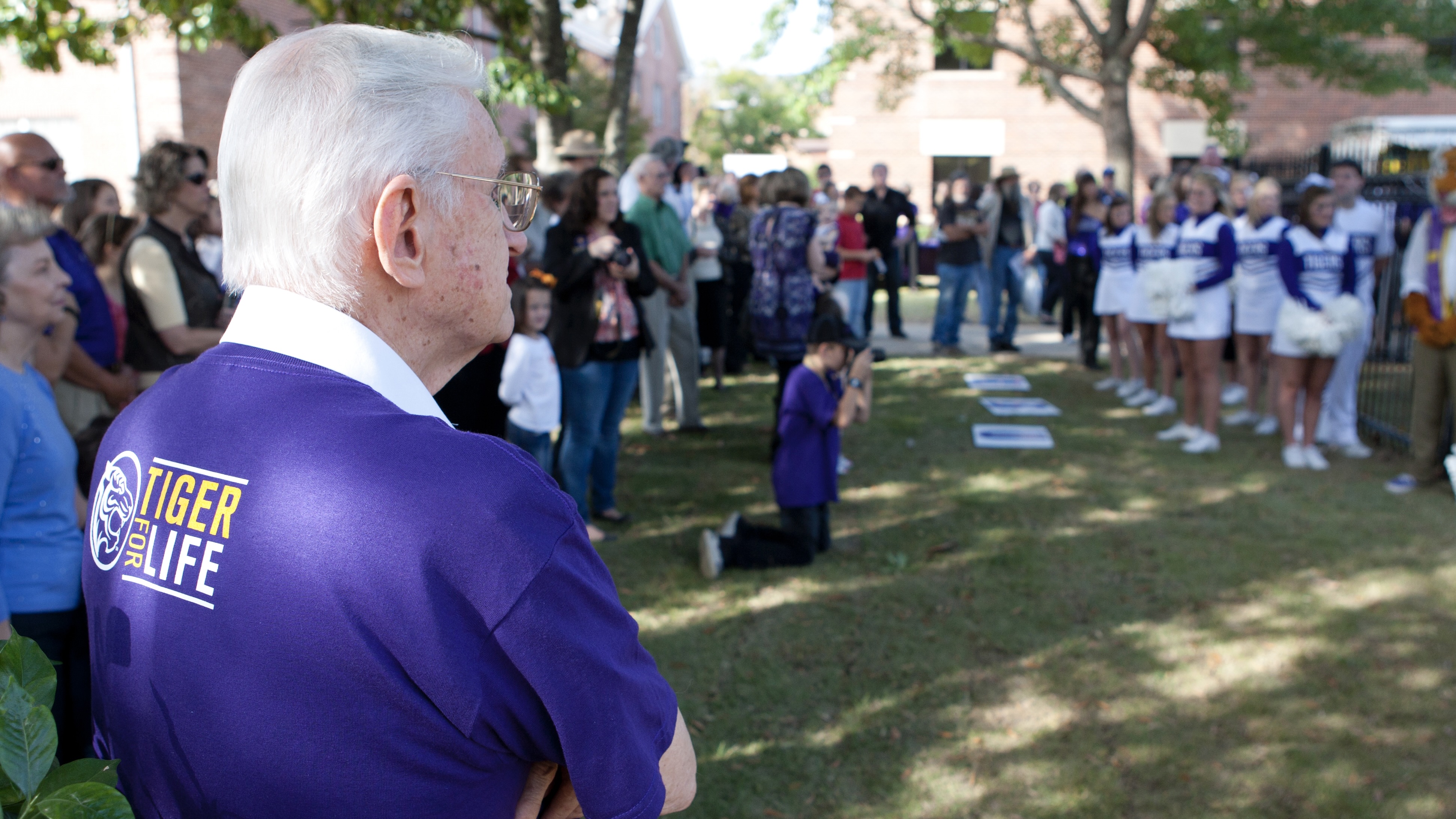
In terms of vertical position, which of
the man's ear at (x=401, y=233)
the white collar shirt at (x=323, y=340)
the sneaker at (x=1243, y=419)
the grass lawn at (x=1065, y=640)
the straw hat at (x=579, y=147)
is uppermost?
the straw hat at (x=579, y=147)

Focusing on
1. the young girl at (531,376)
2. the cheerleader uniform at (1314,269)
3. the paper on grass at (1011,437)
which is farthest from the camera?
the paper on grass at (1011,437)

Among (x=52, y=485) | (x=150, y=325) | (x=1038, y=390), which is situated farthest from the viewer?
Answer: (x=1038, y=390)

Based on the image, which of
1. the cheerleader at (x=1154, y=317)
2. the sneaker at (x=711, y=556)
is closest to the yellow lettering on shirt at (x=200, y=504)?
the sneaker at (x=711, y=556)

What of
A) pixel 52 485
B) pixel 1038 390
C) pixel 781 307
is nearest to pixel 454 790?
pixel 52 485

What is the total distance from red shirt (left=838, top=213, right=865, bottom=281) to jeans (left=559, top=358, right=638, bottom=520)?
4723 millimetres

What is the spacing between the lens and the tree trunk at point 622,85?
Result: 8758mm

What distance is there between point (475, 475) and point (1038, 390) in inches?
384

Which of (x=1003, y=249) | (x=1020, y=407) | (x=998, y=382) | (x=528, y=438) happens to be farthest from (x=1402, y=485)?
(x=1003, y=249)

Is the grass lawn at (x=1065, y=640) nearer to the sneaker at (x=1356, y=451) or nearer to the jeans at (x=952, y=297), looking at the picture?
the sneaker at (x=1356, y=451)

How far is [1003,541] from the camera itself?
578 cm

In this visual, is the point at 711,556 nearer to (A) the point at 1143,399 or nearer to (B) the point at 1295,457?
(B) the point at 1295,457

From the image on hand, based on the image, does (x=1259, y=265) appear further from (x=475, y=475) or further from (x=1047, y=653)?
(x=475, y=475)

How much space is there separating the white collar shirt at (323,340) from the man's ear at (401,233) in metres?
0.07

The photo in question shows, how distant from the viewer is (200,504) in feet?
Result: 3.43
